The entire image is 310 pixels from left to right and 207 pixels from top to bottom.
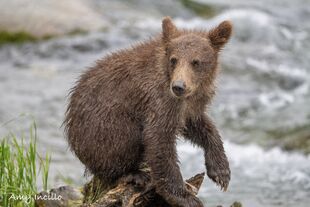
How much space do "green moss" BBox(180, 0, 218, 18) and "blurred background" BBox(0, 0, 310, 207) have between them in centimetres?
3

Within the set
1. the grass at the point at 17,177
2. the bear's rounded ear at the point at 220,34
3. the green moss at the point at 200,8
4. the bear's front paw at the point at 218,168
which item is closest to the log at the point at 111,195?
the bear's front paw at the point at 218,168

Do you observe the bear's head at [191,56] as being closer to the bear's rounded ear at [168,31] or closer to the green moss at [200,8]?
the bear's rounded ear at [168,31]

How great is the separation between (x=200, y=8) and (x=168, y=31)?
12969mm

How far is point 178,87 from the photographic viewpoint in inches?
235

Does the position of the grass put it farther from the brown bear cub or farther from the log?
the brown bear cub

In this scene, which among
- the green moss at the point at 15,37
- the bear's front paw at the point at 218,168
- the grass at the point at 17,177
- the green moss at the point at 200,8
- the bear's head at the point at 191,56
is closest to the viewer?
the bear's head at the point at 191,56

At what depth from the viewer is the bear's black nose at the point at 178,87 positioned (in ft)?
19.6

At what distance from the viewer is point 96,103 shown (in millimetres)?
6426

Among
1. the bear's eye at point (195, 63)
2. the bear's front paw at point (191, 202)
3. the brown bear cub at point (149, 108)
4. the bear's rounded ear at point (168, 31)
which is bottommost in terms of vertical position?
the bear's front paw at point (191, 202)

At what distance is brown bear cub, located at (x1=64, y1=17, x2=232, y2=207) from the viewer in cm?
626

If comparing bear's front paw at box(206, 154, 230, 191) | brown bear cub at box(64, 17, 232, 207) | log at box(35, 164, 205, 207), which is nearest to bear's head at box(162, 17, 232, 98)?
brown bear cub at box(64, 17, 232, 207)

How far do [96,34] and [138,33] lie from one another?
952 millimetres

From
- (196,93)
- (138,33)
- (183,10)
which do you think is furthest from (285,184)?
(183,10)

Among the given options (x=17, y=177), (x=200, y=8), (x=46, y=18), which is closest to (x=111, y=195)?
(x=17, y=177)
